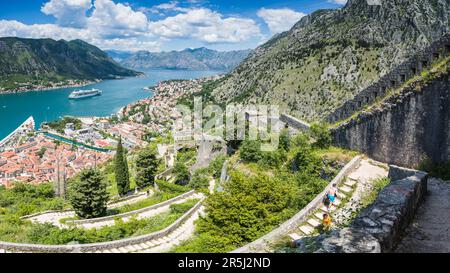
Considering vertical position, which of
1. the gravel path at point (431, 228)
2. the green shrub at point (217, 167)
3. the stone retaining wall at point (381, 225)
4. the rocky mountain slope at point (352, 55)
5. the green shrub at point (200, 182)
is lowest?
the green shrub at point (200, 182)

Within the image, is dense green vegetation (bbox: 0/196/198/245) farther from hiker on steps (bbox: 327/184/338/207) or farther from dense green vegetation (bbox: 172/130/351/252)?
hiker on steps (bbox: 327/184/338/207)

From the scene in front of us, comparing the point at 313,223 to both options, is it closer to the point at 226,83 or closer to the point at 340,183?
the point at 340,183

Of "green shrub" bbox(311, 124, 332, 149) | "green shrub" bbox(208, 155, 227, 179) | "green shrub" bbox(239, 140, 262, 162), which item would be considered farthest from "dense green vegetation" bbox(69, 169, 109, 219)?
"green shrub" bbox(311, 124, 332, 149)

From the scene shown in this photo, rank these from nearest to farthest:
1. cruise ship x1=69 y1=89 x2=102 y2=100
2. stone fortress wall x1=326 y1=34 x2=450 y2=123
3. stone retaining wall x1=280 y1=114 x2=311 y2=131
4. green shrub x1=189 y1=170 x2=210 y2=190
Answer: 1. stone fortress wall x1=326 y1=34 x2=450 y2=123
2. stone retaining wall x1=280 y1=114 x2=311 y2=131
3. green shrub x1=189 y1=170 x2=210 y2=190
4. cruise ship x1=69 y1=89 x2=102 y2=100

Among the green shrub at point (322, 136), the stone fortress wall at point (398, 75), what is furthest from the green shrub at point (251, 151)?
the stone fortress wall at point (398, 75)

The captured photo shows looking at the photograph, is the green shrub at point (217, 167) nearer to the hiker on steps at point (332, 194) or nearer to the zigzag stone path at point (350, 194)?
the zigzag stone path at point (350, 194)

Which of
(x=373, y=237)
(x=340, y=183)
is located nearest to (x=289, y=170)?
(x=340, y=183)
